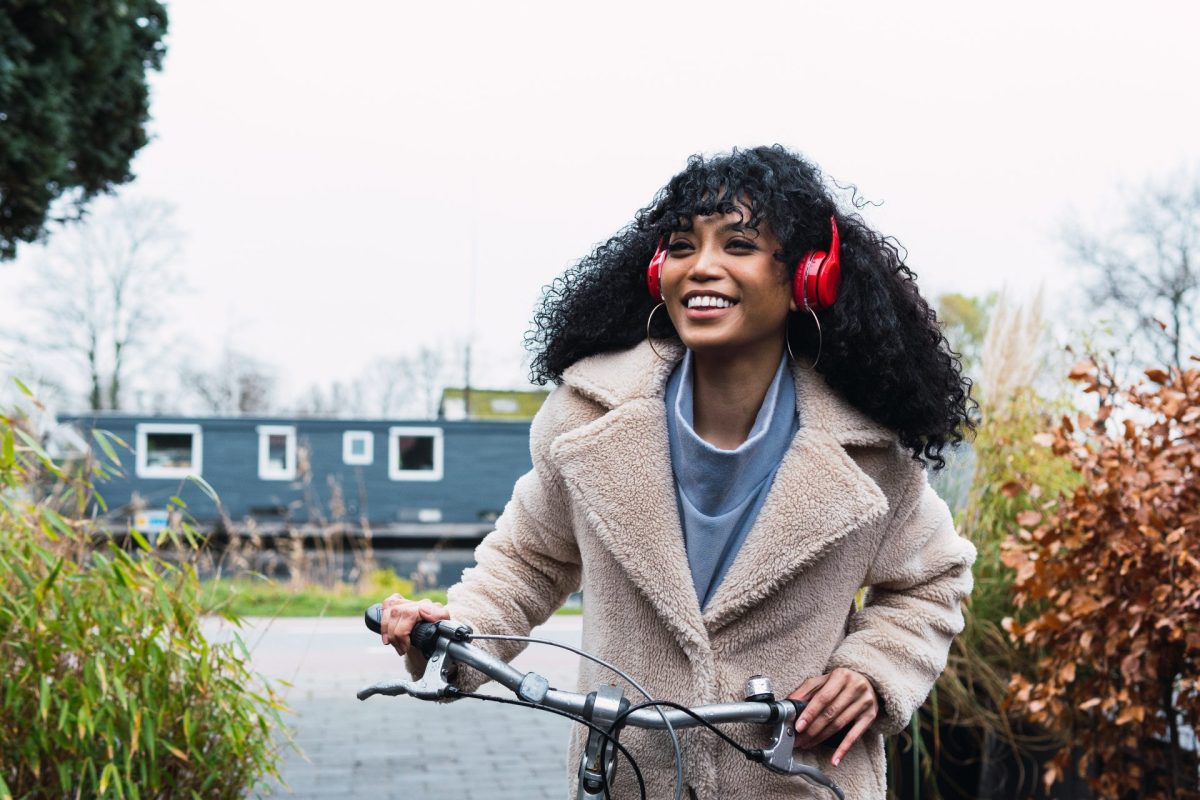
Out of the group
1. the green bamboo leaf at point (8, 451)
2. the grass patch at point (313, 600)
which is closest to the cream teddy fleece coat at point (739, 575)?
the green bamboo leaf at point (8, 451)

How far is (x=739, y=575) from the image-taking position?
1.79 meters

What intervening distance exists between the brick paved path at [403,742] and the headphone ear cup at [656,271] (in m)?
2.47

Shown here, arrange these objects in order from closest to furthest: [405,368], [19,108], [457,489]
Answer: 1. [19,108]
2. [457,489]
3. [405,368]

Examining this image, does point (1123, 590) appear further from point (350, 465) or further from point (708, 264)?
point (350, 465)

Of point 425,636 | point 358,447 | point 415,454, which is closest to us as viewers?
point 425,636

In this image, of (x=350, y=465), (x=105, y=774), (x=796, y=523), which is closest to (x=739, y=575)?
(x=796, y=523)

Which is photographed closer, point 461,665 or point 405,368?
point 461,665

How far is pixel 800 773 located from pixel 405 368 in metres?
33.3

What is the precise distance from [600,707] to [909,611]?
614mm

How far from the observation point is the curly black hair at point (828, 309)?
1.86 meters

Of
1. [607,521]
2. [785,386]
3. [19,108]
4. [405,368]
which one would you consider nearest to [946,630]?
[785,386]

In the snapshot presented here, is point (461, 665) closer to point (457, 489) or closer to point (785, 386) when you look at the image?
point (785, 386)

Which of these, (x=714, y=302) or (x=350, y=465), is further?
(x=350, y=465)

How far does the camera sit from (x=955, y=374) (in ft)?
6.53
